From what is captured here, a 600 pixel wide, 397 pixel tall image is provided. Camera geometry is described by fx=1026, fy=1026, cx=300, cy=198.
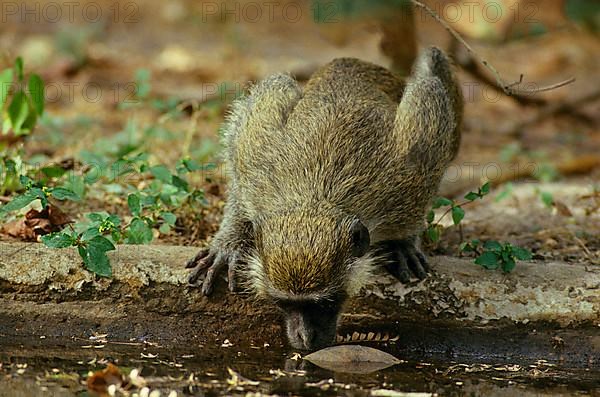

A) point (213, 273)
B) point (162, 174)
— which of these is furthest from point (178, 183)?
point (213, 273)

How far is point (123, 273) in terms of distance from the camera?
554 cm

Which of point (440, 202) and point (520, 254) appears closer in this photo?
point (520, 254)

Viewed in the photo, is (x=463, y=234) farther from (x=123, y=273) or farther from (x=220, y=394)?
(x=220, y=394)

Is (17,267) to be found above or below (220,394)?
above

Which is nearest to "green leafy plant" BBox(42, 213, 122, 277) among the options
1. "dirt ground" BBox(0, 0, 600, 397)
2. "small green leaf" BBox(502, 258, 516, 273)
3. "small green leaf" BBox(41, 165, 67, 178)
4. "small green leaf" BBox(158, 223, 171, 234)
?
"dirt ground" BBox(0, 0, 600, 397)

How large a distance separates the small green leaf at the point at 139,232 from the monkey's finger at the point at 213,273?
0.51 metres

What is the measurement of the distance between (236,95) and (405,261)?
3119 mm

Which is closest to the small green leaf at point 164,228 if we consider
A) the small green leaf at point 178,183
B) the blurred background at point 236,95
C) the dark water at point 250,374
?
the blurred background at point 236,95

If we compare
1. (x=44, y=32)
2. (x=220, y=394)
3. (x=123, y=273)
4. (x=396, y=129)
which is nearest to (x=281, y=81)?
(x=396, y=129)

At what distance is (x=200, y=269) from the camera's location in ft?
18.5

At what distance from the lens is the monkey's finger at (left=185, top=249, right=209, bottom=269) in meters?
5.67

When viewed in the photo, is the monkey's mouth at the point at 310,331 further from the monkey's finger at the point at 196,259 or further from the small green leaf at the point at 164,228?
the small green leaf at the point at 164,228

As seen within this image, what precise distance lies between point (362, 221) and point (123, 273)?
4.48 feet

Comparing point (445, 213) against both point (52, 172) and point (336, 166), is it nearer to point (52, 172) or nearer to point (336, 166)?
point (336, 166)
